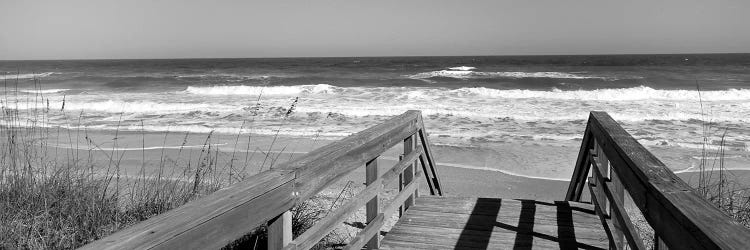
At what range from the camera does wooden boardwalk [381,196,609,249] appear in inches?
161

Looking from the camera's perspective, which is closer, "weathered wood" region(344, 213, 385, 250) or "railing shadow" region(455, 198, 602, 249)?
"weathered wood" region(344, 213, 385, 250)

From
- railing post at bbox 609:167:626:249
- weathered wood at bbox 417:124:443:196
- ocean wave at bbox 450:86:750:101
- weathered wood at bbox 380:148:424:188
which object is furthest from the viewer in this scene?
ocean wave at bbox 450:86:750:101

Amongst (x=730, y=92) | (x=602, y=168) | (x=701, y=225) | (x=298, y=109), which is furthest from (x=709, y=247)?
(x=730, y=92)

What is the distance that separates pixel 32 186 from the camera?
172 inches

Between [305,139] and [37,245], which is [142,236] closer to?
[37,245]

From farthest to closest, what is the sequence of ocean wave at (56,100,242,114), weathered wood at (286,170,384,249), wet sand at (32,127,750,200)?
ocean wave at (56,100,242,114)
wet sand at (32,127,750,200)
weathered wood at (286,170,384,249)

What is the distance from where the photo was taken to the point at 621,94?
1057 inches

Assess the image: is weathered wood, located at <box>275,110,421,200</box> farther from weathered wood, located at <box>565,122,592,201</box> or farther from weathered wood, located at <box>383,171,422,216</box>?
weathered wood, located at <box>565,122,592,201</box>

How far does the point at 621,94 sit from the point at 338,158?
88.3ft

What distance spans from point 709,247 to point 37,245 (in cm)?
364

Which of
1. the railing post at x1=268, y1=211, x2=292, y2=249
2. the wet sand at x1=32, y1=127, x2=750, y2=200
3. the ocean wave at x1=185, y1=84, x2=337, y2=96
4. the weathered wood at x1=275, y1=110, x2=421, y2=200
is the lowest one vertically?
the wet sand at x1=32, y1=127, x2=750, y2=200

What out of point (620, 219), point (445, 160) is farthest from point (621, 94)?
point (620, 219)

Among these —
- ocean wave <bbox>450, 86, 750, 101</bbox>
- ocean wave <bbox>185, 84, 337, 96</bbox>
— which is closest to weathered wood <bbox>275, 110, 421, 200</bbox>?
ocean wave <bbox>450, 86, 750, 101</bbox>

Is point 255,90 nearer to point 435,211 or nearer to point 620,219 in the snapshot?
point 435,211
